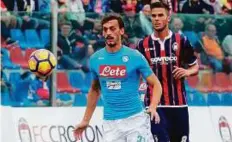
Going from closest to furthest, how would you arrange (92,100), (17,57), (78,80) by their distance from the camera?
(92,100)
(17,57)
(78,80)

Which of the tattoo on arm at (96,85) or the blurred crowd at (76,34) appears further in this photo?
the blurred crowd at (76,34)

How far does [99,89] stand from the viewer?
25.6 ft

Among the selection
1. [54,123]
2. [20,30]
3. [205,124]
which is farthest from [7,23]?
[205,124]

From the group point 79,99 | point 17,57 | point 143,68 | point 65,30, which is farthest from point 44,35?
point 143,68

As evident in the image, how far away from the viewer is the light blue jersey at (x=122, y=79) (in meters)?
7.40

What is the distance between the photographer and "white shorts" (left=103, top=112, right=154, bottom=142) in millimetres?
7367

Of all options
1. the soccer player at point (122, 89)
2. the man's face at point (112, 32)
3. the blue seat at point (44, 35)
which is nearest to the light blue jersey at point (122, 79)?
the soccer player at point (122, 89)

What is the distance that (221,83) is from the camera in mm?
12875

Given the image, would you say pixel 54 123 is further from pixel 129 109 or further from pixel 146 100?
pixel 129 109

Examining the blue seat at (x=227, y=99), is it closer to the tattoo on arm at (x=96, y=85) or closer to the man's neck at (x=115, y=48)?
the tattoo on arm at (x=96, y=85)

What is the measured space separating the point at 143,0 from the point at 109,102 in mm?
6532

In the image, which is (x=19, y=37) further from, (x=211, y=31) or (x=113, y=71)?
(x=113, y=71)

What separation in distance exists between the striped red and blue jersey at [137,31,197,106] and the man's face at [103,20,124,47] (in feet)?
4.28

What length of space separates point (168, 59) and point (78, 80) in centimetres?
425
